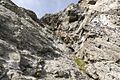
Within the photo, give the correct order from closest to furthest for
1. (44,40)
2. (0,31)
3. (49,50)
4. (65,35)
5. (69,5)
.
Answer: (0,31) → (49,50) → (44,40) → (65,35) → (69,5)

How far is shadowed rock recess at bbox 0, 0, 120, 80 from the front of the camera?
28656 mm

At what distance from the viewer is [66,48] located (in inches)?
1650

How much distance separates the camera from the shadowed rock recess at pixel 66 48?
28656mm

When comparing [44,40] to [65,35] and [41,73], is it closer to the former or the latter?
[41,73]

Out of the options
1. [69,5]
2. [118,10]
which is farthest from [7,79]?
[69,5]

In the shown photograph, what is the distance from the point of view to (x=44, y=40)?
123 ft

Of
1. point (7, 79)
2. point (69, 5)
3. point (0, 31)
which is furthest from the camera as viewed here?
point (69, 5)

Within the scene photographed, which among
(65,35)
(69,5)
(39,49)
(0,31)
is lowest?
(39,49)

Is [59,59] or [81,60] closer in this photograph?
[59,59]

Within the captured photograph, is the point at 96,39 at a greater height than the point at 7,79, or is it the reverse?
the point at 96,39

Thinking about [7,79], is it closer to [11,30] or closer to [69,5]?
[11,30]

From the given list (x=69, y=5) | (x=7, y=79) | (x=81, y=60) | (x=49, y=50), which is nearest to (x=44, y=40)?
(x=49, y=50)

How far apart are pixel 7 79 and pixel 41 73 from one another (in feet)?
15.0

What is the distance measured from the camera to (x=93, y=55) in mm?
38281
